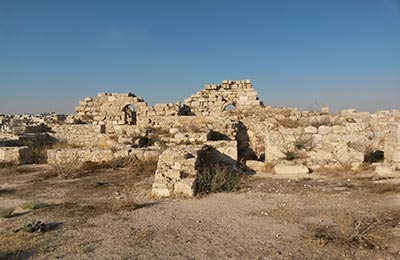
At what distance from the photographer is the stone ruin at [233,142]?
7.87 meters

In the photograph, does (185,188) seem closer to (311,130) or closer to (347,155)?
A: (311,130)

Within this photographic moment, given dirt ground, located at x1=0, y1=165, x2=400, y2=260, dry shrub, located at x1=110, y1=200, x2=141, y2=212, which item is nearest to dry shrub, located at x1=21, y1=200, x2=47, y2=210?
dirt ground, located at x1=0, y1=165, x2=400, y2=260

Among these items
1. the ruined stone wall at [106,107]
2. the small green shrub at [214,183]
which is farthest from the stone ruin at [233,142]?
the ruined stone wall at [106,107]

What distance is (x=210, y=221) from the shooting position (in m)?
4.88

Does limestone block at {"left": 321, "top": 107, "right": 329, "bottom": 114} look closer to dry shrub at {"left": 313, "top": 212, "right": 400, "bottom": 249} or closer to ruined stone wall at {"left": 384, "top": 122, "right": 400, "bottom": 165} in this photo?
ruined stone wall at {"left": 384, "top": 122, "right": 400, "bottom": 165}

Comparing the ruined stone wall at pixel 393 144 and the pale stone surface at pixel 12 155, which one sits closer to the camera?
the ruined stone wall at pixel 393 144

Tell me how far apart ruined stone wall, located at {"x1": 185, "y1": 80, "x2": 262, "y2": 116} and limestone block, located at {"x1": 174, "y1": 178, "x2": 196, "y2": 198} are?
12.9 meters

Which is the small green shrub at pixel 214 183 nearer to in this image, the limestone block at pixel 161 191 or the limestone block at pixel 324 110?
the limestone block at pixel 161 191

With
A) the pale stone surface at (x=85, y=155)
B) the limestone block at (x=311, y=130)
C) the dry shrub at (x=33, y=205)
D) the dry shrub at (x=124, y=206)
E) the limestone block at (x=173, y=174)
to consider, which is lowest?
the dry shrub at (x=124, y=206)

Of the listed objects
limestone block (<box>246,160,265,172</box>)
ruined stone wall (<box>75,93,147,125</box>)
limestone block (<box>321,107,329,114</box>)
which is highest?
ruined stone wall (<box>75,93,147,125</box>)

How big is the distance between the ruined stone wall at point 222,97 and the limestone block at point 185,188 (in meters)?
12.9

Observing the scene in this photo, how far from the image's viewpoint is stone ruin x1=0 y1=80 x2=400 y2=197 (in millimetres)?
7871

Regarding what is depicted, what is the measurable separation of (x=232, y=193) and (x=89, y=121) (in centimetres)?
1471

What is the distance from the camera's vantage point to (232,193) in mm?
6594
